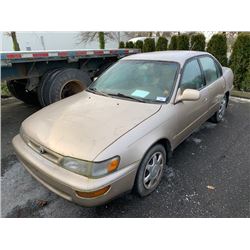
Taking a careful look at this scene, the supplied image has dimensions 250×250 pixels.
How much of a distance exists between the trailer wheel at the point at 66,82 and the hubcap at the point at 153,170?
2945 mm

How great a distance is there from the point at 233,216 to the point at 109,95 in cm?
202

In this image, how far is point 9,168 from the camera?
316 centimetres

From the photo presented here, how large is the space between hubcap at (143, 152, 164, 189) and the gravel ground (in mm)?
167

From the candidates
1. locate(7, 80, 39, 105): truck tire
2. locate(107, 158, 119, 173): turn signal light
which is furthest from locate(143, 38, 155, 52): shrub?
locate(107, 158, 119, 173): turn signal light

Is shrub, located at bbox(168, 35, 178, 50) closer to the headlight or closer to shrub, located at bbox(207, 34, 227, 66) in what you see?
shrub, located at bbox(207, 34, 227, 66)

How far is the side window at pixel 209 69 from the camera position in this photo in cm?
361

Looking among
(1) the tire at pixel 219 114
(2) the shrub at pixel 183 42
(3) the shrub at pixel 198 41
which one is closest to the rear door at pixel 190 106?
(1) the tire at pixel 219 114

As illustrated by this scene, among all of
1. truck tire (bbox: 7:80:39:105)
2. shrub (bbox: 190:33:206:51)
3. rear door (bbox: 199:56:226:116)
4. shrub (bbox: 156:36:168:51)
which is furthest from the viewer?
shrub (bbox: 156:36:168:51)

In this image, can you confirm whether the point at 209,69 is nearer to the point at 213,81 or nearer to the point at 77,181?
the point at 213,81

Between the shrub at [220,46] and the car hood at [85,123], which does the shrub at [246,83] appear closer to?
the shrub at [220,46]

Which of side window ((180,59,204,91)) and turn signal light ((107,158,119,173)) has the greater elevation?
side window ((180,59,204,91))

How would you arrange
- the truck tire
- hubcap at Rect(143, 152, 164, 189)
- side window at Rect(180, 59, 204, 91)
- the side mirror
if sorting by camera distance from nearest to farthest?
1. hubcap at Rect(143, 152, 164, 189)
2. the side mirror
3. side window at Rect(180, 59, 204, 91)
4. the truck tire

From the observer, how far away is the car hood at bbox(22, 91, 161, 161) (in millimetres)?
2027

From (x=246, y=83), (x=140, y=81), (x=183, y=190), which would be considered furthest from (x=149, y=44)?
(x=183, y=190)
